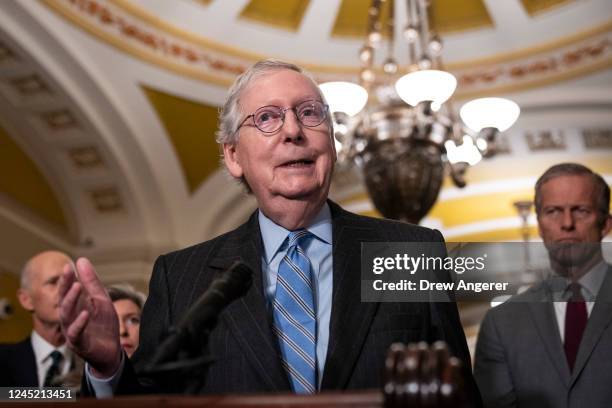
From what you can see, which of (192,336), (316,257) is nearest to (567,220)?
(316,257)

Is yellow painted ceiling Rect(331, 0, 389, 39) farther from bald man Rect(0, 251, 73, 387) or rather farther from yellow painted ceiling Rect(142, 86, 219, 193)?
bald man Rect(0, 251, 73, 387)

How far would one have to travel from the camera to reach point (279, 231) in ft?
5.97

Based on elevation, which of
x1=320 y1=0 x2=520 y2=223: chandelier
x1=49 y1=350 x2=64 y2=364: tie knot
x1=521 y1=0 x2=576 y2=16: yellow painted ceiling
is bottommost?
x1=49 y1=350 x2=64 y2=364: tie knot

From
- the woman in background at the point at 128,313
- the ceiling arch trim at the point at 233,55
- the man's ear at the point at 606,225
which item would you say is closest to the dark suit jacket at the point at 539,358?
the man's ear at the point at 606,225

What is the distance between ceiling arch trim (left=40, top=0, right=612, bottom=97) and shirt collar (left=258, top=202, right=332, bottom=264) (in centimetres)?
508

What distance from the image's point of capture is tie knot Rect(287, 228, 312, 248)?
178 centimetres

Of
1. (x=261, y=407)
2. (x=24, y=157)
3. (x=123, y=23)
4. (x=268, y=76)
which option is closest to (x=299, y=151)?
(x=268, y=76)

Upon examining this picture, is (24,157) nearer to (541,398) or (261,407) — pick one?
(541,398)

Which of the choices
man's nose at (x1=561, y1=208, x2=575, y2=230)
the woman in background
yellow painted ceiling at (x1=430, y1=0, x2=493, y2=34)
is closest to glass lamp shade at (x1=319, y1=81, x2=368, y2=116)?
the woman in background

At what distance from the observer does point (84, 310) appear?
1479mm

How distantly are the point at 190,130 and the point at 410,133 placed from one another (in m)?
3.07

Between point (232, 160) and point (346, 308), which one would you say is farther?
point (232, 160)

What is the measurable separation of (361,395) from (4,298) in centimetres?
638

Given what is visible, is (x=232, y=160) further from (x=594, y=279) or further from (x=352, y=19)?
(x=352, y=19)
